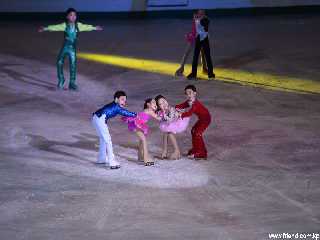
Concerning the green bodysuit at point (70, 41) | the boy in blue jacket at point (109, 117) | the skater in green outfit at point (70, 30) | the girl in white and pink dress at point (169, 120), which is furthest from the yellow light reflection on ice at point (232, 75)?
the boy in blue jacket at point (109, 117)

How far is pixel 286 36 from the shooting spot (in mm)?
22781

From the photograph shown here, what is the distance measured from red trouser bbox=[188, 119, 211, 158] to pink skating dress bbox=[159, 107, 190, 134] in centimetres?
34

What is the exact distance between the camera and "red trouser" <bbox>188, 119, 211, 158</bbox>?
422 inches

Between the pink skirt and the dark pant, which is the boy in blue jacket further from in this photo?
the dark pant

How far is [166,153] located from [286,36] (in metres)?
13.0

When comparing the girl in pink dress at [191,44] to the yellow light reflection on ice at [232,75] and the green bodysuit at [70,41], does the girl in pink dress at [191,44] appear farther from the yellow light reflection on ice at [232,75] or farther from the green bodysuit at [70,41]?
the green bodysuit at [70,41]

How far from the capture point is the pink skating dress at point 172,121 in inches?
408

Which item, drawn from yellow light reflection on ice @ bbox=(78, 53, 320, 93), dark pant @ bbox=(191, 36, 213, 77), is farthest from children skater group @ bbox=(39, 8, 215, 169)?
dark pant @ bbox=(191, 36, 213, 77)

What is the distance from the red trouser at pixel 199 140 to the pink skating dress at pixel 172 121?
34 centimetres

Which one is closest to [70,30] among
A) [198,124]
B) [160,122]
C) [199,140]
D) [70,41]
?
[70,41]

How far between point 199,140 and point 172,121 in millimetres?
598

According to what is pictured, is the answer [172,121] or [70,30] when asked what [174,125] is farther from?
[70,30]

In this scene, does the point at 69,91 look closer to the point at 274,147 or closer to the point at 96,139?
the point at 96,139

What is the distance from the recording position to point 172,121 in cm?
1041
